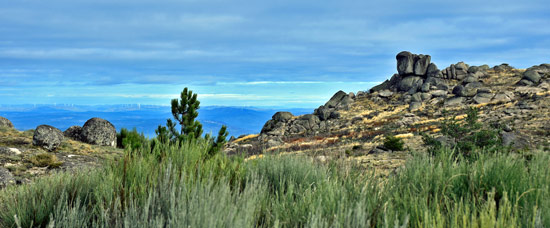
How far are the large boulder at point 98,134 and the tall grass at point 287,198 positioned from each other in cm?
1772

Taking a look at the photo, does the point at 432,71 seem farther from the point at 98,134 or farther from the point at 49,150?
the point at 49,150

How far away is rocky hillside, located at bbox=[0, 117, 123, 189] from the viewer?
44.1ft

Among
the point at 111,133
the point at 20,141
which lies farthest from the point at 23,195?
the point at 111,133

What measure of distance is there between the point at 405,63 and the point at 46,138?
2954 inches

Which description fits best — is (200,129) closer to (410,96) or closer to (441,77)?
(410,96)

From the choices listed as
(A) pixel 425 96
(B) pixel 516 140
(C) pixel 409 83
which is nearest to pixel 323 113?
(A) pixel 425 96

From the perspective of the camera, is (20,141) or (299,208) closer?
(299,208)

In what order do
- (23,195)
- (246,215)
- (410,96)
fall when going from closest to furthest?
(246,215) < (23,195) < (410,96)

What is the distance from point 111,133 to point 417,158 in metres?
20.7

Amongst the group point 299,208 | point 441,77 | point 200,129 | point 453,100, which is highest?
point 441,77

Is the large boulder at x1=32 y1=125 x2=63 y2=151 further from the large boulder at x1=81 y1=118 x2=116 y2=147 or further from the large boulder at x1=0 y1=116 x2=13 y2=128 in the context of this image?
the large boulder at x1=0 y1=116 x2=13 y2=128

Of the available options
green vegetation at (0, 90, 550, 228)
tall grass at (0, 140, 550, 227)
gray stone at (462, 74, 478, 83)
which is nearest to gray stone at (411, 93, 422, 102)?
gray stone at (462, 74, 478, 83)

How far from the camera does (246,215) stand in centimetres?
302

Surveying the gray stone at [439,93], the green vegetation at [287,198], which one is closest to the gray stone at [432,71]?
the gray stone at [439,93]
